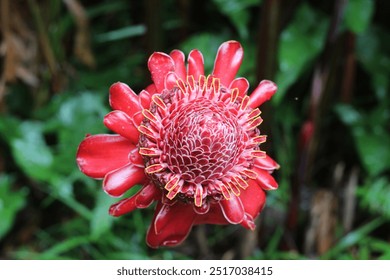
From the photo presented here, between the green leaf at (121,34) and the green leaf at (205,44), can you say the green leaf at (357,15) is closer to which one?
the green leaf at (205,44)

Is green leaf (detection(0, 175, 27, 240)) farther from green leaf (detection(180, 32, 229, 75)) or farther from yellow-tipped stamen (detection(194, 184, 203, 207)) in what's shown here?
yellow-tipped stamen (detection(194, 184, 203, 207))

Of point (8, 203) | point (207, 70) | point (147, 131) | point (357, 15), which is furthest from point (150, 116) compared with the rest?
point (8, 203)

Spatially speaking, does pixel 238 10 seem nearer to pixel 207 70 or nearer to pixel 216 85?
pixel 207 70

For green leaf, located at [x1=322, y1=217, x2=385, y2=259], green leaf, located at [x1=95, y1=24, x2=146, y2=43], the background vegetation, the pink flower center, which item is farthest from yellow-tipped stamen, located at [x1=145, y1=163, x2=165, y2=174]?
green leaf, located at [x1=95, y1=24, x2=146, y2=43]

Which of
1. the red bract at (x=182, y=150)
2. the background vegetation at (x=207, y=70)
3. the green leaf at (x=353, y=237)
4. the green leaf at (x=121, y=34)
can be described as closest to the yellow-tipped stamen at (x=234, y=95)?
the red bract at (x=182, y=150)

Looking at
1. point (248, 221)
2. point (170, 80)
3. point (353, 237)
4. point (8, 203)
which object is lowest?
point (353, 237)

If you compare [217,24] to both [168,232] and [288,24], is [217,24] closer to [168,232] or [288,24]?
[288,24]
